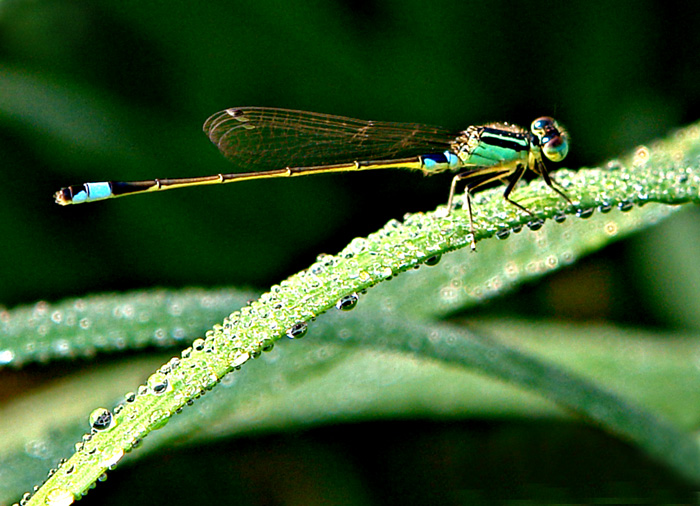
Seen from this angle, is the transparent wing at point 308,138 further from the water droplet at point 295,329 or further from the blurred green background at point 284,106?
the water droplet at point 295,329

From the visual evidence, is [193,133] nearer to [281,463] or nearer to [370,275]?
[281,463]

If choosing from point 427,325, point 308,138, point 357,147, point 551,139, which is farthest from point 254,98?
point 427,325

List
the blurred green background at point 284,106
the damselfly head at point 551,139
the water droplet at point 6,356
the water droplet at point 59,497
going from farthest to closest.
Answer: the blurred green background at point 284,106, the damselfly head at point 551,139, the water droplet at point 6,356, the water droplet at point 59,497

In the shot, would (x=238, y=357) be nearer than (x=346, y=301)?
Yes

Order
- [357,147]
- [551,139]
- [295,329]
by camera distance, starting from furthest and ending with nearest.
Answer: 1. [357,147]
2. [551,139]
3. [295,329]

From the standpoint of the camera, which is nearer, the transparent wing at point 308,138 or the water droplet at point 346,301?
the water droplet at point 346,301

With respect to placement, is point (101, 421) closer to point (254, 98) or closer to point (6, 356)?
point (6, 356)

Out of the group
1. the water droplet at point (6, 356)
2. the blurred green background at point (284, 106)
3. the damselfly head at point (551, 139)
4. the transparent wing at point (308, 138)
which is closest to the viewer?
the water droplet at point (6, 356)

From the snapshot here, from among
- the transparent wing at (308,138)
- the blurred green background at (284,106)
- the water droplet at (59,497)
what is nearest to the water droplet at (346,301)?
the water droplet at (59,497)
